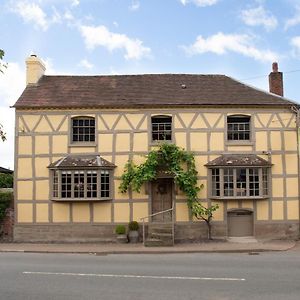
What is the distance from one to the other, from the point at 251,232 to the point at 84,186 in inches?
318

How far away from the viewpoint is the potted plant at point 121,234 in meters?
20.4

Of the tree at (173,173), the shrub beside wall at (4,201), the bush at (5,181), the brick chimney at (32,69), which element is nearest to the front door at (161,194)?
the tree at (173,173)

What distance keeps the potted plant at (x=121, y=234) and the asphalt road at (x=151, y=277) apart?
13.3 ft

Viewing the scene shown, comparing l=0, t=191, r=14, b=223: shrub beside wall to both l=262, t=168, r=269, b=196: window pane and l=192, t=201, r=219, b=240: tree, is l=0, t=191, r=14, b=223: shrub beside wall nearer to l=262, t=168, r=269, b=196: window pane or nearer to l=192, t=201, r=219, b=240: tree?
l=192, t=201, r=219, b=240: tree

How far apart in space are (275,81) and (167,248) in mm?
10509

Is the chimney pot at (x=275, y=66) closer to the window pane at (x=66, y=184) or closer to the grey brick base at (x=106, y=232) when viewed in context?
the grey brick base at (x=106, y=232)

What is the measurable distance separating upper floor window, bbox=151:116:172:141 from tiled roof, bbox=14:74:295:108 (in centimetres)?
74

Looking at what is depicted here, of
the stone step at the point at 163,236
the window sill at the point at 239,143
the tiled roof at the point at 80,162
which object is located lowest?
the stone step at the point at 163,236

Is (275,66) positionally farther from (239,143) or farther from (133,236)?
(133,236)

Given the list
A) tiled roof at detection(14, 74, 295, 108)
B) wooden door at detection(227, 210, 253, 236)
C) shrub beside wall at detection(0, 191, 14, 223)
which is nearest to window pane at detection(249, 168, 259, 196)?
wooden door at detection(227, 210, 253, 236)

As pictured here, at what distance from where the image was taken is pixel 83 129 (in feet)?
70.4

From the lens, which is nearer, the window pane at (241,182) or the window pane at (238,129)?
the window pane at (241,182)

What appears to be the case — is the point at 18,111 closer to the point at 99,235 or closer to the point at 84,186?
the point at 84,186

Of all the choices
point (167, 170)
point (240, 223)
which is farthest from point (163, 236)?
point (240, 223)
